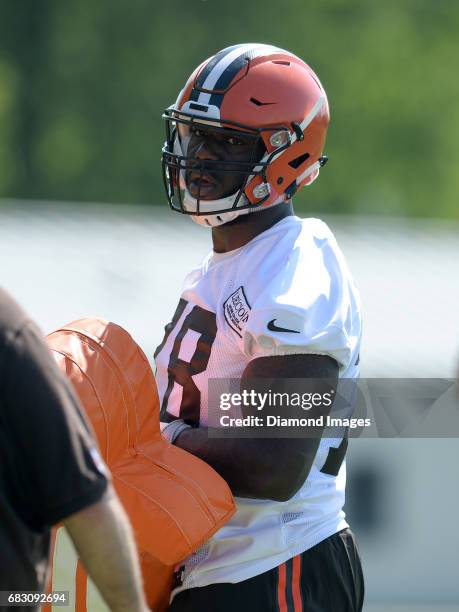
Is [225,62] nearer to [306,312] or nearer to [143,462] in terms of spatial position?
[306,312]

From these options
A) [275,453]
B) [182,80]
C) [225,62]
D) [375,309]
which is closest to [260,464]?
[275,453]

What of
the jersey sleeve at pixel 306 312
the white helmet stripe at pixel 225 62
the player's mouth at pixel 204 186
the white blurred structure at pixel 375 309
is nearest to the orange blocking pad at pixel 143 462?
the jersey sleeve at pixel 306 312

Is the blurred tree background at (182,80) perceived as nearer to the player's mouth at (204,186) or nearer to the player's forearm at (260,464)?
the player's mouth at (204,186)

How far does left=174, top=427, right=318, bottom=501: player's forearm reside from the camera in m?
2.87

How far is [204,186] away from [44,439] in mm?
1174

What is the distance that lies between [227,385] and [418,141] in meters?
18.8

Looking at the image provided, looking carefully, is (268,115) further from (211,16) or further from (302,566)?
(211,16)

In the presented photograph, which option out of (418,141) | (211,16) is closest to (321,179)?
(418,141)

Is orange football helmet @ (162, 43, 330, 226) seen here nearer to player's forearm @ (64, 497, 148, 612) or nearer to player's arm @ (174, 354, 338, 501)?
player's arm @ (174, 354, 338, 501)

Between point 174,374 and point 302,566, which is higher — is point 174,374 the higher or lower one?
the higher one

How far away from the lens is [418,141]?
2128 centimetres

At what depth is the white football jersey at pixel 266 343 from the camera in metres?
2.89

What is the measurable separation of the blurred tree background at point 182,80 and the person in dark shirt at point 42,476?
60.6 ft

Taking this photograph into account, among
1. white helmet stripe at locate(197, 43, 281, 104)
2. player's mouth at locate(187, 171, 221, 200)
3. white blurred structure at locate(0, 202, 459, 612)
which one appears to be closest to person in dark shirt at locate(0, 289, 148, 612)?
player's mouth at locate(187, 171, 221, 200)
